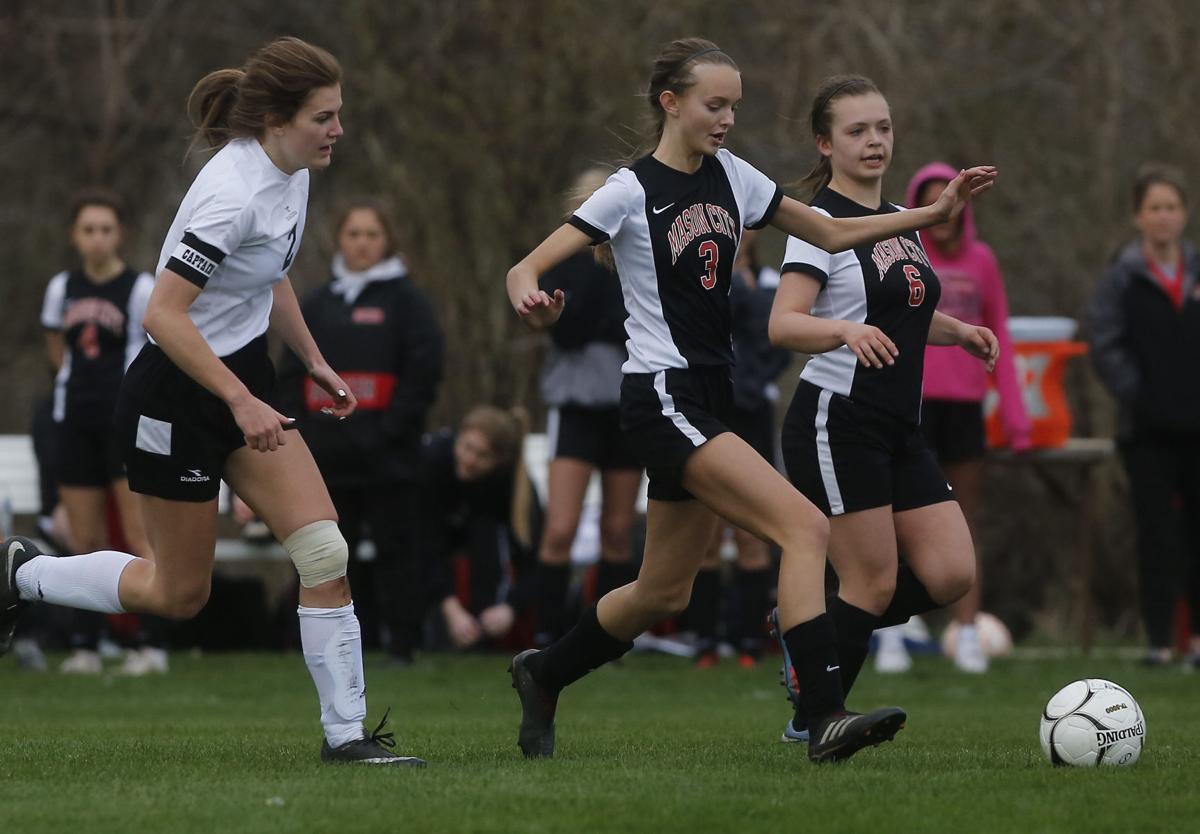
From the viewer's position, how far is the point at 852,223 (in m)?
5.85

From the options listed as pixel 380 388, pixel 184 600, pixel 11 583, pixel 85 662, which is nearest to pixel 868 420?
pixel 184 600

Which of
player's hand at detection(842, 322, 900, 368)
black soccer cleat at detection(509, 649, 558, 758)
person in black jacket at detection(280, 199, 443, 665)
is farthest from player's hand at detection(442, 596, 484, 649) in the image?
player's hand at detection(842, 322, 900, 368)

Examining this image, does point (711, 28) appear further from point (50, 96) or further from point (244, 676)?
point (244, 676)

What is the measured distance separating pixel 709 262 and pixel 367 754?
5.64 ft

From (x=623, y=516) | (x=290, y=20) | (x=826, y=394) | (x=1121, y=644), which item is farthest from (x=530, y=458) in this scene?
(x=826, y=394)

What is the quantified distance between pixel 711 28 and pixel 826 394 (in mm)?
9311

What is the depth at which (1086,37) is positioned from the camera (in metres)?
14.6

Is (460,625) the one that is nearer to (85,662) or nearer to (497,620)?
(497,620)

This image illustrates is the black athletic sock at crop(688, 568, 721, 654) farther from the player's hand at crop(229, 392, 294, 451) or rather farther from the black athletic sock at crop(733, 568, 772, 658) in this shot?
the player's hand at crop(229, 392, 294, 451)

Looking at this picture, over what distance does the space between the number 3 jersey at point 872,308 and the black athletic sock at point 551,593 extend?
419cm

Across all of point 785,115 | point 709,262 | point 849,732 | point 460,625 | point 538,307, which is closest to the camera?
point 538,307

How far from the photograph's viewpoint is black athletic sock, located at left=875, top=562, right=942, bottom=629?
20.3 feet

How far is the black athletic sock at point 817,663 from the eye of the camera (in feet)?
17.5

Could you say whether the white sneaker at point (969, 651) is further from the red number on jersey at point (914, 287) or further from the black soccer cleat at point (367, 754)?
the black soccer cleat at point (367, 754)
